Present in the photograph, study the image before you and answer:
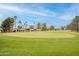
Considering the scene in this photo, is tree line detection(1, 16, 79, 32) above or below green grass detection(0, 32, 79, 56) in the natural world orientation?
above

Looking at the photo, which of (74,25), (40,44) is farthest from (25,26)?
(74,25)

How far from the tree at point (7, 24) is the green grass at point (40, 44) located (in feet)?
0.15

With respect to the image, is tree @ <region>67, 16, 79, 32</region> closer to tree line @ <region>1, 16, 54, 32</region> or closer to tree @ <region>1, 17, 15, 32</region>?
tree line @ <region>1, 16, 54, 32</region>

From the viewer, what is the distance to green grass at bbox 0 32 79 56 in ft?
8.22

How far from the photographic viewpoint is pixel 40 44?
2527 millimetres

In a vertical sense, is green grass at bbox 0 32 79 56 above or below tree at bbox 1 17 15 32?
below

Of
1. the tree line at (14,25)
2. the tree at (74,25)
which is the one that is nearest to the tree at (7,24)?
the tree line at (14,25)

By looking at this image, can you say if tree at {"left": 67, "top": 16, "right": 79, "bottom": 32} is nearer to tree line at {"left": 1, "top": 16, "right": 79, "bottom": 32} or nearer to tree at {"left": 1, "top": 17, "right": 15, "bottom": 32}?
tree line at {"left": 1, "top": 16, "right": 79, "bottom": 32}

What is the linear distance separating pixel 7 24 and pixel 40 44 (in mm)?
355

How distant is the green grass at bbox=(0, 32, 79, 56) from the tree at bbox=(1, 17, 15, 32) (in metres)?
0.05

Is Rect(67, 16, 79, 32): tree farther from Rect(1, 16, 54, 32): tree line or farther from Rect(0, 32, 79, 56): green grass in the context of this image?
Rect(1, 16, 54, 32): tree line

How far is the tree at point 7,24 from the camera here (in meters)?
2.54

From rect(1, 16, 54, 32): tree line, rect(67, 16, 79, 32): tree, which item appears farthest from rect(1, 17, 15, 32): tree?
rect(67, 16, 79, 32): tree

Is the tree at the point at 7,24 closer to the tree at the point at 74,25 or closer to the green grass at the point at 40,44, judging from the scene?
the green grass at the point at 40,44
